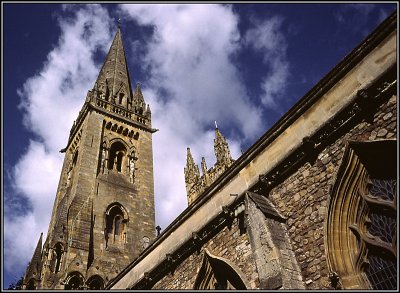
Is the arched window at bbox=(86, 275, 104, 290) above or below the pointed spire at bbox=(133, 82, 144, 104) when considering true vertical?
below

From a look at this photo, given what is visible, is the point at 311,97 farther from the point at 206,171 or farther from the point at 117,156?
the point at 206,171

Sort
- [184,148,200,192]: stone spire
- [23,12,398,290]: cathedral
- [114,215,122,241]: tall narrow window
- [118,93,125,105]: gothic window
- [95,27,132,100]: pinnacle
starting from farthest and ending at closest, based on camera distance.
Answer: [184,148,200,192]: stone spire → [95,27,132,100]: pinnacle → [118,93,125,105]: gothic window → [114,215,122,241]: tall narrow window → [23,12,398,290]: cathedral

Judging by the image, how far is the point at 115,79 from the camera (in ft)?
88.5

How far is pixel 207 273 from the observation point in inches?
327

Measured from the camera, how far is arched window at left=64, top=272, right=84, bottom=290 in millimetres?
14531

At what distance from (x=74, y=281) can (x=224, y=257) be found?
9.43 metres

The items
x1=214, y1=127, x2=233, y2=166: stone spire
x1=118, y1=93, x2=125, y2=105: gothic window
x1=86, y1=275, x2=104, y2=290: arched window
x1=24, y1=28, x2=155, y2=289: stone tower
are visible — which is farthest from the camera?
x1=214, y1=127, x2=233, y2=166: stone spire

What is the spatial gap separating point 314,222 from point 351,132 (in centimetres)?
166

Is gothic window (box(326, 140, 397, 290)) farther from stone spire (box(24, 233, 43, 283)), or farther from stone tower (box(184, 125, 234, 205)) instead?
stone tower (box(184, 125, 234, 205))

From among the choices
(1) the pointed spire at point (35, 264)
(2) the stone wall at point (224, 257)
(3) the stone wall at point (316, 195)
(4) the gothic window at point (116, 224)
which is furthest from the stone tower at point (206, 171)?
(3) the stone wall at point (316, 195)

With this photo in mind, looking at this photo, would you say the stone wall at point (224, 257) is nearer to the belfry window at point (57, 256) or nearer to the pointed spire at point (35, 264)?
the belfry window at point (57, 256)

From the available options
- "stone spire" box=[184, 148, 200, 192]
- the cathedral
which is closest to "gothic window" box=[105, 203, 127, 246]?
the cathedral

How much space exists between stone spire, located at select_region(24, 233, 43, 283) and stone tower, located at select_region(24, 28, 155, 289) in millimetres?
40

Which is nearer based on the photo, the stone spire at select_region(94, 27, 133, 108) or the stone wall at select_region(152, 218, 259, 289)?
the stone wall at select_region(152, 218, 259, 289)
